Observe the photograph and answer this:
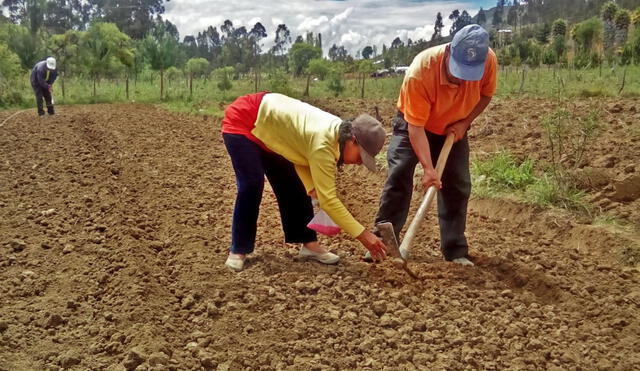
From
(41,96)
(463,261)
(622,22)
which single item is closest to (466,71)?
(463,261)

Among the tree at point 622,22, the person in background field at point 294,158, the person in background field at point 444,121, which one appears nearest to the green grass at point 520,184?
the person in background field at point 444,121

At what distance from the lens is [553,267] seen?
3.71 m

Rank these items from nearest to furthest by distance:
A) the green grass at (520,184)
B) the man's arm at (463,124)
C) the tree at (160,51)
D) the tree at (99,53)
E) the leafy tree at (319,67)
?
the man's arm at (463,124) → the green grass at (520,184) → the leafy tree at (319,67) → the tree at (99,53) → the tree at (160,51)

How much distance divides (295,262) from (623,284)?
6.43ft

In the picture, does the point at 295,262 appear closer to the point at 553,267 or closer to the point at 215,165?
the point at 553,267

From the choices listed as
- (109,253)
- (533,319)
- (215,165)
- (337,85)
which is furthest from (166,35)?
(533,319)

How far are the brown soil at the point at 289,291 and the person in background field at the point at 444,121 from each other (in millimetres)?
359

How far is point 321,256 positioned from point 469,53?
1.53 metres

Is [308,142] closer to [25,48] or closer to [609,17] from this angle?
[25,48]

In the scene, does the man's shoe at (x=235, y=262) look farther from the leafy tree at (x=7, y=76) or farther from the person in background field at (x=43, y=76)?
the leafy tree at (x=7, y=76)

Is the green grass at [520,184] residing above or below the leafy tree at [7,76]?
below

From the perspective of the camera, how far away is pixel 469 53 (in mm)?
3055

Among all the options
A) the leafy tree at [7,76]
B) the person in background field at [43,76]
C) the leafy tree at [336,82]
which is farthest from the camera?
the leafy tree at [336,82]

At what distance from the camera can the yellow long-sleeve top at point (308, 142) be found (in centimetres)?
296
